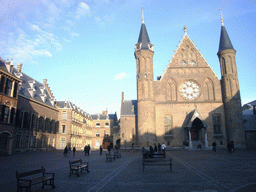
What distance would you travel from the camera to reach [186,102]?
39562mm

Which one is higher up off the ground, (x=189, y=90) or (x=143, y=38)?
(x=143, y=38)

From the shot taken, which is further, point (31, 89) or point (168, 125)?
point (168, 125)

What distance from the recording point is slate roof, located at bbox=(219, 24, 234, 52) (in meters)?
40.1

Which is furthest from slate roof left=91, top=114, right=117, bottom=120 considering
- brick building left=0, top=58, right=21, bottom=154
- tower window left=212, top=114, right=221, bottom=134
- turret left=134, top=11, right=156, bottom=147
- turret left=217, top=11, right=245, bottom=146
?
brick building left=0, top=58, right=21, bottom=154

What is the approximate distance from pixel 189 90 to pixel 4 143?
108ft

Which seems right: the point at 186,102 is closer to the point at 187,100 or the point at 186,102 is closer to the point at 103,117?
the point at 187,100

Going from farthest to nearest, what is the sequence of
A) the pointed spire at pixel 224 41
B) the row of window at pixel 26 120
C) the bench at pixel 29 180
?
the pointed spire at pixel 224 41 → the row of window at pixel 26 120 → the bench at pixel 29 180

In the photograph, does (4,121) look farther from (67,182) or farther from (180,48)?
(180,48)

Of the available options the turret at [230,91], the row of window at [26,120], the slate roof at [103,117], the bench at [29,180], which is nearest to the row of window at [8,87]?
the row of window at [26,120]

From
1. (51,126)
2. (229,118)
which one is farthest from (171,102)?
(51,126)

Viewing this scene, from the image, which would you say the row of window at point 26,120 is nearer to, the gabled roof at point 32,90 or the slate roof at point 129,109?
the gabled roof at point 32,90

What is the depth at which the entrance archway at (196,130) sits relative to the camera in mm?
38125

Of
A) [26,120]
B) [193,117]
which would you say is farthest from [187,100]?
[26,120]

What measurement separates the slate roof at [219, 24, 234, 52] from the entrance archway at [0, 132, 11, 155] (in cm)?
4072
